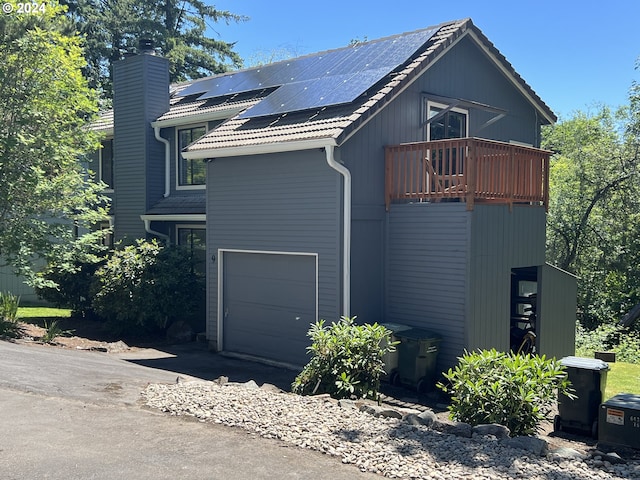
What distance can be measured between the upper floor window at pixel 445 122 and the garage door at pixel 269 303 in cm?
400

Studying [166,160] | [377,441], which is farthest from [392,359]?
[166,160]

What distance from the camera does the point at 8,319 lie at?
42.8 feet

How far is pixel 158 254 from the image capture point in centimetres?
1400

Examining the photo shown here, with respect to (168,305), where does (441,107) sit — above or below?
above

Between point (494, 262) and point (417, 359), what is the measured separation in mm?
2259

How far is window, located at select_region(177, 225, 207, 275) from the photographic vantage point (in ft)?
48.3

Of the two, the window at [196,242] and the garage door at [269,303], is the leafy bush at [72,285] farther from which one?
the garage door at [269,303]

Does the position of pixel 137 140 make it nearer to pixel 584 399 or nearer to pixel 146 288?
pixel 146 288

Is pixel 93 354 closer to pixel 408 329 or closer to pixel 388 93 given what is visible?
pixel 408 329

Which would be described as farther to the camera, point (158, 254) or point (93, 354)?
point (158, 254)

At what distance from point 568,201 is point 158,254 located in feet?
50.1

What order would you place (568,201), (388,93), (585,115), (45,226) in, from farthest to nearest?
(585,115), (568,201), (45,226), (388,93)

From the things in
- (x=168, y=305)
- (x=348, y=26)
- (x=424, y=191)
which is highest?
(x=348, y=26)

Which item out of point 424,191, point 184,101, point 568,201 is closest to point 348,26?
point 568,201
